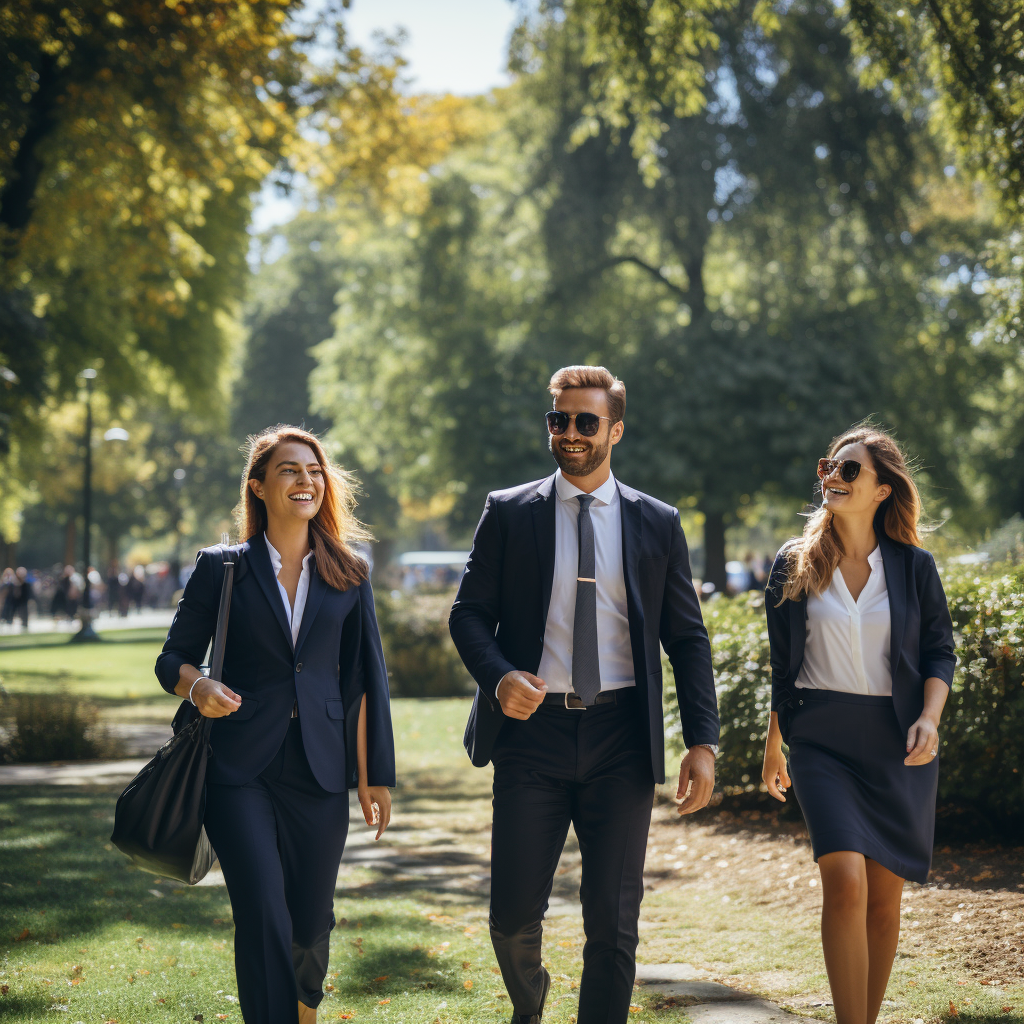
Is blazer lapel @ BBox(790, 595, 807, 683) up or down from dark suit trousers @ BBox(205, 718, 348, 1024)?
up

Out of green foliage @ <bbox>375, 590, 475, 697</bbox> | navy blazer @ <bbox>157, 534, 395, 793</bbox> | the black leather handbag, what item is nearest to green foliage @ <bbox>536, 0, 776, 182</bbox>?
navy blazer @ <bbox>157, 534, 395, 793</bbox>

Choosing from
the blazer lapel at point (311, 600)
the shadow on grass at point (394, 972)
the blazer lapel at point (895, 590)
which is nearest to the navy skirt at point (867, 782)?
the blazer lapel at point (895, 590)

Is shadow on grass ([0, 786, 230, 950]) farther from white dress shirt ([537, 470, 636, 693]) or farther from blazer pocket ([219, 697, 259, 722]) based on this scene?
white dress shirt ([537, 470, 636, 693])

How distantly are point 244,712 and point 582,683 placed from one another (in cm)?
110

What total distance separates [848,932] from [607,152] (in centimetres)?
2267

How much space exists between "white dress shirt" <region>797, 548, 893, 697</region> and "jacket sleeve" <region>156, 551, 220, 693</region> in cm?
214

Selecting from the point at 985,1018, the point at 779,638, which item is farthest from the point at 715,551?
the point at 779,638

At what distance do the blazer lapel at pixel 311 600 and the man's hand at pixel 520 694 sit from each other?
72 centimetres

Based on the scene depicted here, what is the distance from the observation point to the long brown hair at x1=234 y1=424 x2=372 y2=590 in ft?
13.4

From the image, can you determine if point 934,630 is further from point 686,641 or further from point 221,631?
point 221,631

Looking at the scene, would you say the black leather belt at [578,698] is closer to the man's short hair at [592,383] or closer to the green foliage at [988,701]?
the man's short hair at [592,383]

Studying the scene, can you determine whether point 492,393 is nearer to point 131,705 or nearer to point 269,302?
point 131,705

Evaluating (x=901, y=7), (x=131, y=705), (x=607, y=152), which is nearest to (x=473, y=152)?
(x=607, y=152)

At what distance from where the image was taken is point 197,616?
3.87m
